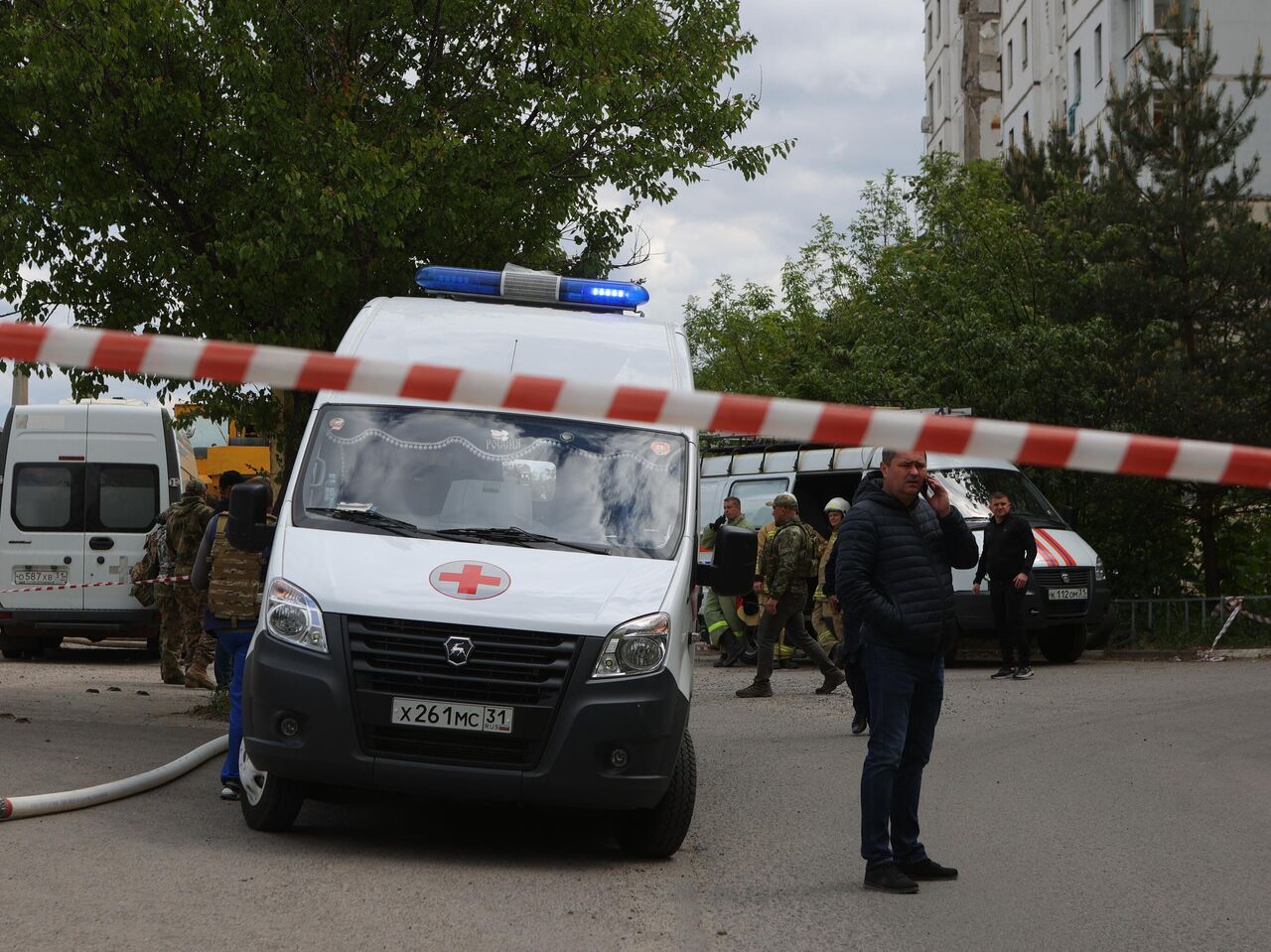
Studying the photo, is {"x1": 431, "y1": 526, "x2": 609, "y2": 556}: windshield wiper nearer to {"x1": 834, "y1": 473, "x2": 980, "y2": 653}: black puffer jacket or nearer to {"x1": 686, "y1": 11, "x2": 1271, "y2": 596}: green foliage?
{"x1": 834, "y1": 473, "x2": 980, "y2": 653}: black puffer jacket

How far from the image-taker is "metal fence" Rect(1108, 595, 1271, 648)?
69.4 feet

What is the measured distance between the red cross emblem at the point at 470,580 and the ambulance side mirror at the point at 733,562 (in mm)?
1296

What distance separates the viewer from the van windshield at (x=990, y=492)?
19922 millimetres

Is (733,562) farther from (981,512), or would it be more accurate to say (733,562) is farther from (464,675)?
(981,512)

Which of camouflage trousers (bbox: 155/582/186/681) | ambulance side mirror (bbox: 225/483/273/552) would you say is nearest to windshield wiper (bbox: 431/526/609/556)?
ambulance side mirror (bbox: 225/483/273/552)

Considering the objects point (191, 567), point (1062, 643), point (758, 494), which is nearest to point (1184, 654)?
point (1062, 643)

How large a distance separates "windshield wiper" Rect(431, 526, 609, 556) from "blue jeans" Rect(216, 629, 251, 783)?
55.6 inches

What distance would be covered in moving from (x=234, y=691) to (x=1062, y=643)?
13.4m

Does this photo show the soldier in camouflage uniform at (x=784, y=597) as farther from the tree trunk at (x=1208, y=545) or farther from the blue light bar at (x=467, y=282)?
the tree trunk at (x=1208, y=545)

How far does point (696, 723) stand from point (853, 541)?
6368 millimetres

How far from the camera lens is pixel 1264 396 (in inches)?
836

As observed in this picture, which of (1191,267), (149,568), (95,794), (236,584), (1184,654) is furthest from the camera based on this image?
(1191,267)

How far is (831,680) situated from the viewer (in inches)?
629

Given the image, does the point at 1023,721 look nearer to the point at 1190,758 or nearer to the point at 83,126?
the point at 1190,758
